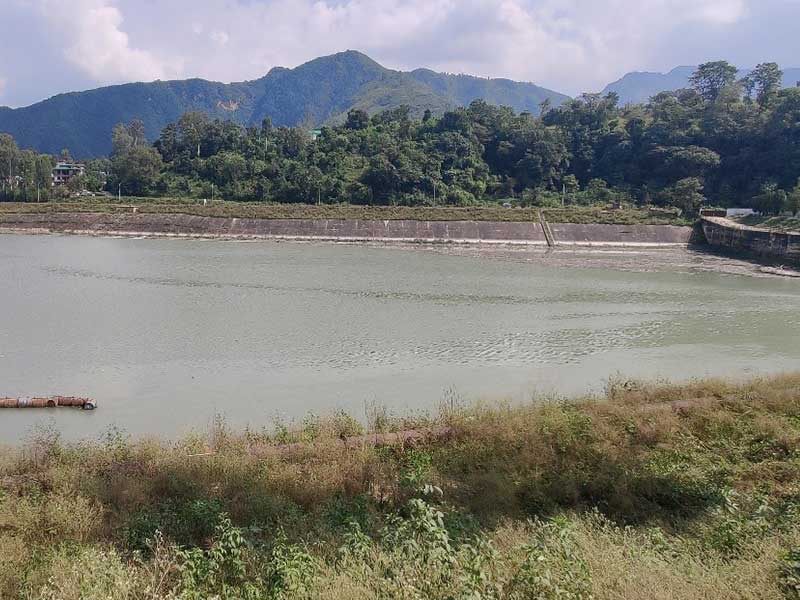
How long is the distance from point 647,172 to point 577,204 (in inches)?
320

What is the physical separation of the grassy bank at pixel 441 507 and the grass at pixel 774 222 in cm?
2633

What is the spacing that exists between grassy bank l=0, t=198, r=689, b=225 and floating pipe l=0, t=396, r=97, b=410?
3053cm

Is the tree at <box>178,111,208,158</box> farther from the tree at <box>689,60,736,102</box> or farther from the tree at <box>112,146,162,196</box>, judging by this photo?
the tree at <box>689,60,736,102</box>

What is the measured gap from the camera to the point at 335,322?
14.6 m

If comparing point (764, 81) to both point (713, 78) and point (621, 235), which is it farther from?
point (621, 235)

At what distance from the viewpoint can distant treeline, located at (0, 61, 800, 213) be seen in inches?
1756

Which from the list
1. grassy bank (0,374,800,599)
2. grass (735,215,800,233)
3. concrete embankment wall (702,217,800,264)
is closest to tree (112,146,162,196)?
concrete embankment wall (702,217,800,264)

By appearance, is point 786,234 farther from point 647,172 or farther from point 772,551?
point 772,551

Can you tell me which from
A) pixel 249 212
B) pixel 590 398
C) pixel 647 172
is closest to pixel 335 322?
pixel 590 398

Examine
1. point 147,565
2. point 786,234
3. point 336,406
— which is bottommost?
point 336,406

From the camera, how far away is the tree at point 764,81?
175 ft

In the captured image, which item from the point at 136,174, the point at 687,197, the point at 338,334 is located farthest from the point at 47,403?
the point at 136,174

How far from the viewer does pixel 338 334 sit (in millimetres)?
13391

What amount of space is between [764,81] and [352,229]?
45.0 metres
